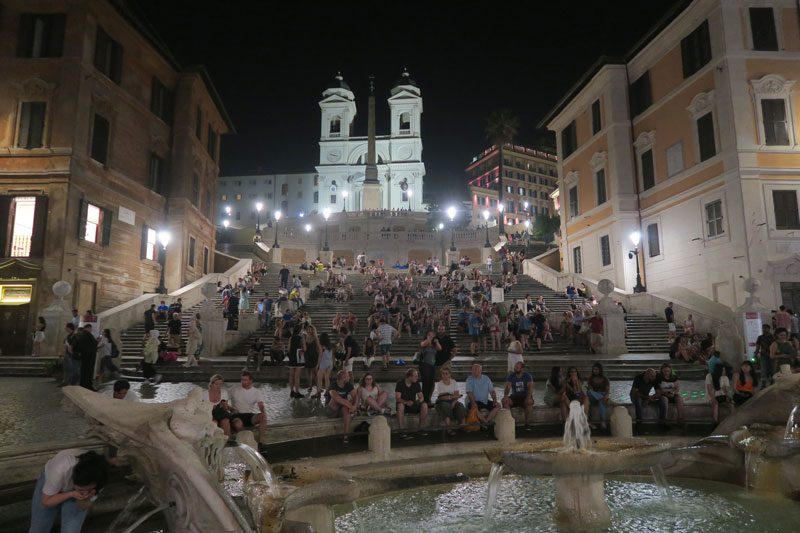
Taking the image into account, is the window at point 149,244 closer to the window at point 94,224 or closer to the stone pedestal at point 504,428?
the window at point 94,224

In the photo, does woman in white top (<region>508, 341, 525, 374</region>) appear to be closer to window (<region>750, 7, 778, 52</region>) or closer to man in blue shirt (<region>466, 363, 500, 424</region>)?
man in blue shirt (<region>466, 363, 500, 424</region>)

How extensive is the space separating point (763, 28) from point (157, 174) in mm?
29418

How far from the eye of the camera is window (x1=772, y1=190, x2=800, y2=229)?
1959 cm

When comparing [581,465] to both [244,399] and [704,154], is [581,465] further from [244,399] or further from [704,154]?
[704,154]

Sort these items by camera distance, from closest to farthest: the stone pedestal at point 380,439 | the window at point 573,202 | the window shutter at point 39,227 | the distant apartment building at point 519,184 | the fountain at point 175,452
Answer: the fountain at point 175,452, the stone pedestal at point 380,439, the window shutter at point 39,227, the window at point 573,202, the distant apartment building at point 519,184

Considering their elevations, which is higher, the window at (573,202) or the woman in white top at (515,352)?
the window at (573,202)

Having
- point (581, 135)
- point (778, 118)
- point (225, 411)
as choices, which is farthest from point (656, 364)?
point (581, 135)

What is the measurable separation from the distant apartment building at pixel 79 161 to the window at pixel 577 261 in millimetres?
23017

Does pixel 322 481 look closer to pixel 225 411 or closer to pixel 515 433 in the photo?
pixel 225 411

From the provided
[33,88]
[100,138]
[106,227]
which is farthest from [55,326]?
[33,88]

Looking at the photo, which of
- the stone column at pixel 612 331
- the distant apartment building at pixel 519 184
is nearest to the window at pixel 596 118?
the stone column at pixel 612 331

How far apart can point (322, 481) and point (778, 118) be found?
78.7 feet

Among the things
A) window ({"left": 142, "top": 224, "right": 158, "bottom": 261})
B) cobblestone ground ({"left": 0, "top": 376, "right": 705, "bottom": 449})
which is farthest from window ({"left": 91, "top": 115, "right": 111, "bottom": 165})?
cobblestone ground ({"left": 0, "top": 376, "right": 705, "bottom": 449})

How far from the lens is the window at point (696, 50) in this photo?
22.0 m
